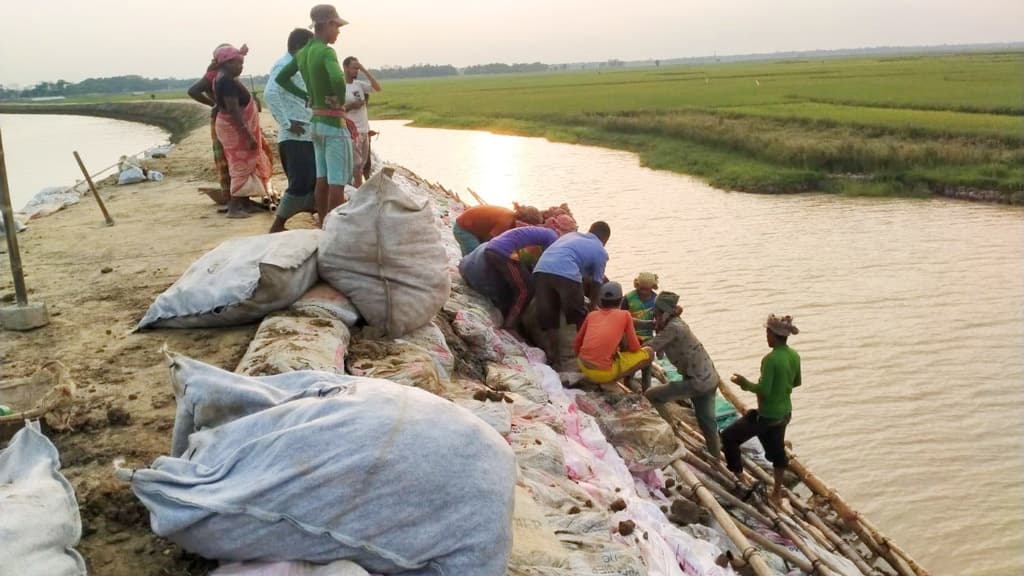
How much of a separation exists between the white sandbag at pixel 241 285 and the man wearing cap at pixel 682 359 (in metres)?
1.83

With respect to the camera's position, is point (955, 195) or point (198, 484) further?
point (955, 195)

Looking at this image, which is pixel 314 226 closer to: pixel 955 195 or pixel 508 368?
pixel 508 368

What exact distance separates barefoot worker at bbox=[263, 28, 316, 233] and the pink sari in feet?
1.71

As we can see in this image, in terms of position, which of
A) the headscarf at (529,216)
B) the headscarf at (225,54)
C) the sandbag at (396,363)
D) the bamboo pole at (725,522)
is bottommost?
the bamboo pole at (725,522)

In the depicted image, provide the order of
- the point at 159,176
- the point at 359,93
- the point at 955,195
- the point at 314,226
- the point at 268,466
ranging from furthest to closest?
1. the point at 955,195
2. the point at 159,176
3. the point at 359,93
4. the point at 314,226
5. the point at 268,466

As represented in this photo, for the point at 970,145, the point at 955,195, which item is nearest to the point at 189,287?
the point at 955,195

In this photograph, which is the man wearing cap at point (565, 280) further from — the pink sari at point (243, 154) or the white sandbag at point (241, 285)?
the pink sari at point (243, 154)

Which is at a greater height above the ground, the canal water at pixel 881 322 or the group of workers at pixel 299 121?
the group of workers at pixel 299 121

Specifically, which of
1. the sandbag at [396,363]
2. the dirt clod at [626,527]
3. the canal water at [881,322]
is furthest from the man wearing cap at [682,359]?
the dirt clod at [626,527]

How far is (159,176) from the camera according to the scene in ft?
31.8

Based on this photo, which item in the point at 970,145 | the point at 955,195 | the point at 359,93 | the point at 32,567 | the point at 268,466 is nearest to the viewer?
the point at 32,567

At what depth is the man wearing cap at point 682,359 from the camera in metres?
4.23

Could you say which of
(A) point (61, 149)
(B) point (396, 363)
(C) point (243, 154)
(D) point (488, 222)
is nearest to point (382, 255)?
(B) point (396, 363)

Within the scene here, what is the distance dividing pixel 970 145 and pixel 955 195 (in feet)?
9.28
